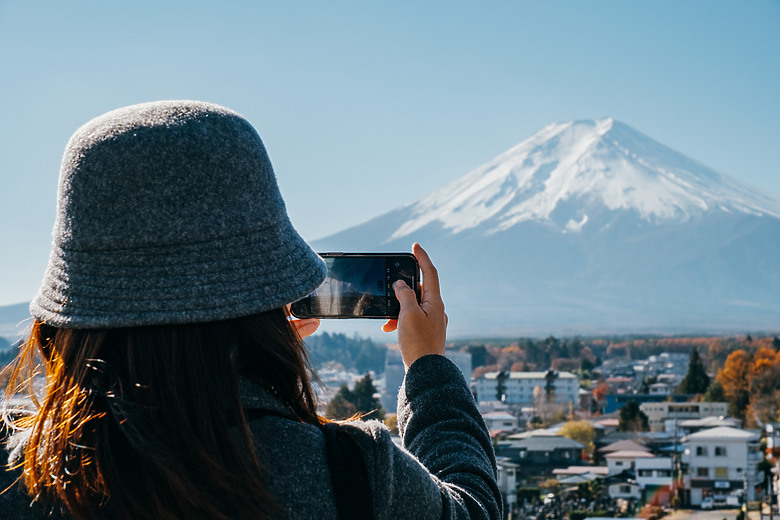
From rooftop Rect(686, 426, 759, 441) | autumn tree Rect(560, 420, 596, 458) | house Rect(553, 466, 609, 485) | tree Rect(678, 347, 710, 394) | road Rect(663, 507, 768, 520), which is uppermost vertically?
tree Rect(678, 347, 710, 394)

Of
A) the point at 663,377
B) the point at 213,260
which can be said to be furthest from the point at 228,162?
the point at 663,377

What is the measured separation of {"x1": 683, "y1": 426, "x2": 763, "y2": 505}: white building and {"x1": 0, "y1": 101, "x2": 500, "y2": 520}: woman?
13441mm

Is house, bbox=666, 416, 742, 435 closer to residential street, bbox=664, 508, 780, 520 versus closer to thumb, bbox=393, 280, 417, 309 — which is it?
residential street, bbox=664, 508, 780, 520

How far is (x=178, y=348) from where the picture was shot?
59 centimetres

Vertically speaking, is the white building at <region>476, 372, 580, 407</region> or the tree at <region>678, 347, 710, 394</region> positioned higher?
the tree at <region>678, 347, 710, 394</region>

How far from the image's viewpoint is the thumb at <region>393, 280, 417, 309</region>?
806 mm

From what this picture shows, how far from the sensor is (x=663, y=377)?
32.1 m

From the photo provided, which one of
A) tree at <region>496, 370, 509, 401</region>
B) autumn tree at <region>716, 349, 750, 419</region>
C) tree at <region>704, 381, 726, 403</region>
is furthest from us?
tree at <region>496, 370, 509, 401</region>

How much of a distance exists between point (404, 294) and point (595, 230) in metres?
104

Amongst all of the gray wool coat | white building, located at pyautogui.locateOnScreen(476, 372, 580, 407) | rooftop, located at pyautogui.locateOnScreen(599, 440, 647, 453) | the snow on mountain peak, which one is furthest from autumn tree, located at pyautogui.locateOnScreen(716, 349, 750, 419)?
the snow on mountain peak

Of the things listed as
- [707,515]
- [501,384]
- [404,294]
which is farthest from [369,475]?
[501,384]

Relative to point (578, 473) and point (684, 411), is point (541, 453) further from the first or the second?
point (684, 411)

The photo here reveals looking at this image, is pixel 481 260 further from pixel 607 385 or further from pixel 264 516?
pixel 264 516

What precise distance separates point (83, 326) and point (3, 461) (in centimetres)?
13
